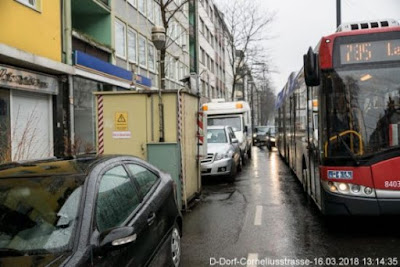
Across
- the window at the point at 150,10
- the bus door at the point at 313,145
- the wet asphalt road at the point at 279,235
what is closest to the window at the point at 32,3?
the wet asphalt road at the point at 279,235

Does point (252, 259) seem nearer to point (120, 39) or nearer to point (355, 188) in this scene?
point (355, 188)

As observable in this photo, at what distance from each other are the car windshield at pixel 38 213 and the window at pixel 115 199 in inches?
7.5

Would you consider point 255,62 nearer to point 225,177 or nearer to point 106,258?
point 225,177

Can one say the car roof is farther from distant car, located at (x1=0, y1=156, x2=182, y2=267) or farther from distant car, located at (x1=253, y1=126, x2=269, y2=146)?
distant car, located at (x1=253, y1=126, x2=269, y2=146)

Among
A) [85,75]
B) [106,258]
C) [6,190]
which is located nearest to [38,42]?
[85,75]

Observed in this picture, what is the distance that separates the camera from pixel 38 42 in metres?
13.1

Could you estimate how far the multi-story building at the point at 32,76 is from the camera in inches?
453

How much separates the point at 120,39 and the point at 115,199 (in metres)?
17.8

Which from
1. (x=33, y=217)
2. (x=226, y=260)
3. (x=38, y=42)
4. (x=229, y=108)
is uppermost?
(x=38, y=42)

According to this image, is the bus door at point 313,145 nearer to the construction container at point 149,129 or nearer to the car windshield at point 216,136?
the construction container at point 149,129

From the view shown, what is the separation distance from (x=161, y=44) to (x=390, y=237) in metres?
5.80

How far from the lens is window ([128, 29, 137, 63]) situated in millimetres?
21664

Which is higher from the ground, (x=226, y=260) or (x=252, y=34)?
(x=252, y=34)

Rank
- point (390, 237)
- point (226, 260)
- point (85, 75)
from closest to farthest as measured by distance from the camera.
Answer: point (226, 260), point (390, 237), point (85, 75)
